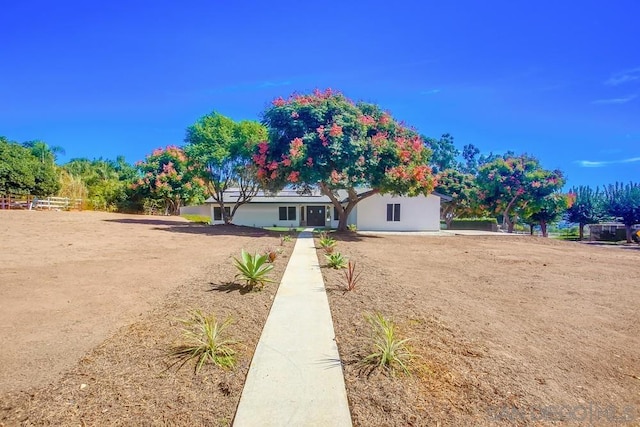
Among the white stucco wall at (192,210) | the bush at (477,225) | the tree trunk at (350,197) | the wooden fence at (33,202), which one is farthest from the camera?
the white stucco wall at (192,210)

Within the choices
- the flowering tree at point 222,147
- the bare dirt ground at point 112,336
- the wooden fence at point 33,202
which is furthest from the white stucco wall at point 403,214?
the wooden fence at point 33,202

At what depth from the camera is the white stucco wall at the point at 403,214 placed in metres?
27.9

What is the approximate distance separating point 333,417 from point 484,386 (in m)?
1.66

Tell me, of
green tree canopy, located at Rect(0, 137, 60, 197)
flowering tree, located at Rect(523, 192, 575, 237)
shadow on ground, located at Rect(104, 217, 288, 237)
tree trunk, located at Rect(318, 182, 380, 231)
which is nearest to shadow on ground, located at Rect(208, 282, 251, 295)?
shadow on ground, located at Rect(104, 217, 288, 237)

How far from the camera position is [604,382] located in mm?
3875

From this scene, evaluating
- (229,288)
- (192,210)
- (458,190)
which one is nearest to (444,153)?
(458,190)

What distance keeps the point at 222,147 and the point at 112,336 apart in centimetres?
2201

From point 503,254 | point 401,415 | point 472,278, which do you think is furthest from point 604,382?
point 503,254

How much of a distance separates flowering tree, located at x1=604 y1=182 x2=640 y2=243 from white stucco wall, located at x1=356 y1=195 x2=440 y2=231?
21.0 metres

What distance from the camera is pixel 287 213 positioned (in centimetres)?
3416

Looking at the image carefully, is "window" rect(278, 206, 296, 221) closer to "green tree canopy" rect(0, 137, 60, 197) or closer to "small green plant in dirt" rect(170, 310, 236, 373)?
"green tree canopy" rect(0, 137, 60, 197)

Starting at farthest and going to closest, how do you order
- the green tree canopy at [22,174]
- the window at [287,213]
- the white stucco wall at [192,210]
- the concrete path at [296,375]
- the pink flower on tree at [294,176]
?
the white stucco wall at [192,210], the window at [287,213], the green tree canopy at [22,174], the pink flower on tree at [294,176], the concrete path at [296,375]

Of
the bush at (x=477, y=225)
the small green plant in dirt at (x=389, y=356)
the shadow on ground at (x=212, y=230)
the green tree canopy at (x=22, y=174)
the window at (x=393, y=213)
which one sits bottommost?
the small green plant in dirt at (x=389, y=356)

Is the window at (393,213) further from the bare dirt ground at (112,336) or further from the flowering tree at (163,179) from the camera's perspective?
the bare dirt ground at (112,336)
